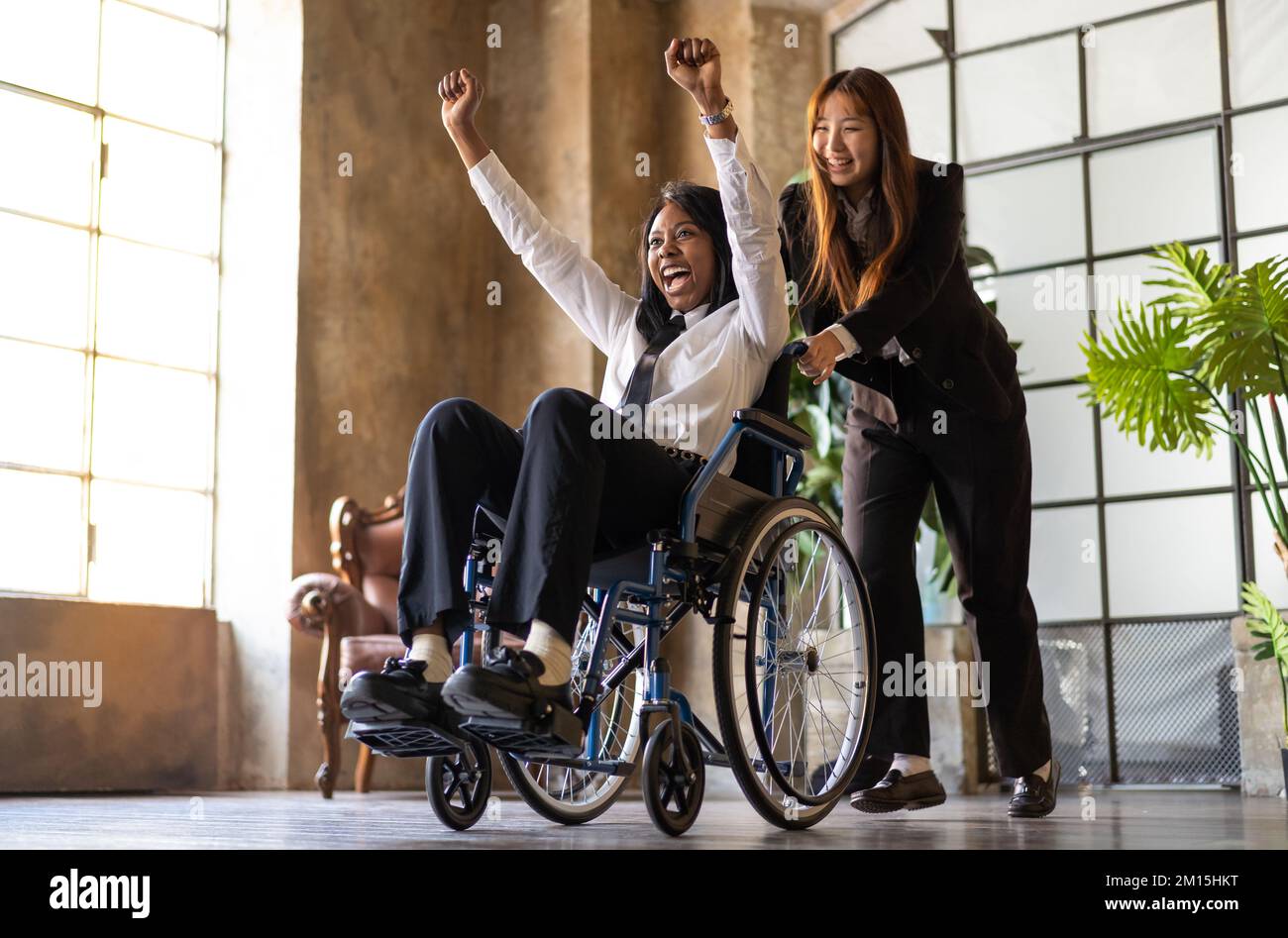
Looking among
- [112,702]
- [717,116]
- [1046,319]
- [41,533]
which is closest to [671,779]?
[717,116]

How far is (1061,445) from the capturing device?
193 inches

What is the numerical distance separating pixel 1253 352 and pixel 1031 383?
1.36 m

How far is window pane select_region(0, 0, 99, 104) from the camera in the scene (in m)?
4.48

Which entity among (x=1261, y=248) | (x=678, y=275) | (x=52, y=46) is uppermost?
(x=52, y=46)

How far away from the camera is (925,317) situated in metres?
2.35

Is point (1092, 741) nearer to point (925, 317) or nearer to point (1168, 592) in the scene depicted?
point (1168, 592)

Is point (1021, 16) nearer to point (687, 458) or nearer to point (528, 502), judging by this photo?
point (687, 458)

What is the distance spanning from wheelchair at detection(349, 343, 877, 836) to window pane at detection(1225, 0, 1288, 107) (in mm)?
3210

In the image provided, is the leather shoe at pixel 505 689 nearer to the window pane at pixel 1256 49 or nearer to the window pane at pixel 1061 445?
the window pane at pixel 1061 445

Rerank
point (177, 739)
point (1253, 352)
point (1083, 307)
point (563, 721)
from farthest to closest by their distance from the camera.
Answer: point (1083, 307) < point (177, 739) < point (1253, 352) < point (563, 721)

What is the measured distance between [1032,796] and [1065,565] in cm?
254

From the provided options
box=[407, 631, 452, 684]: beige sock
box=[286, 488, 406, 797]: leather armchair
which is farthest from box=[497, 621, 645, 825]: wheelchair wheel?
box=[286, 488, 406, 797]: leather armchair

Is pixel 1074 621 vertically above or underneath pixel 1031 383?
underneath

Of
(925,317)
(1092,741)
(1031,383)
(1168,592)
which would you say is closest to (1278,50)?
(1031,383)
